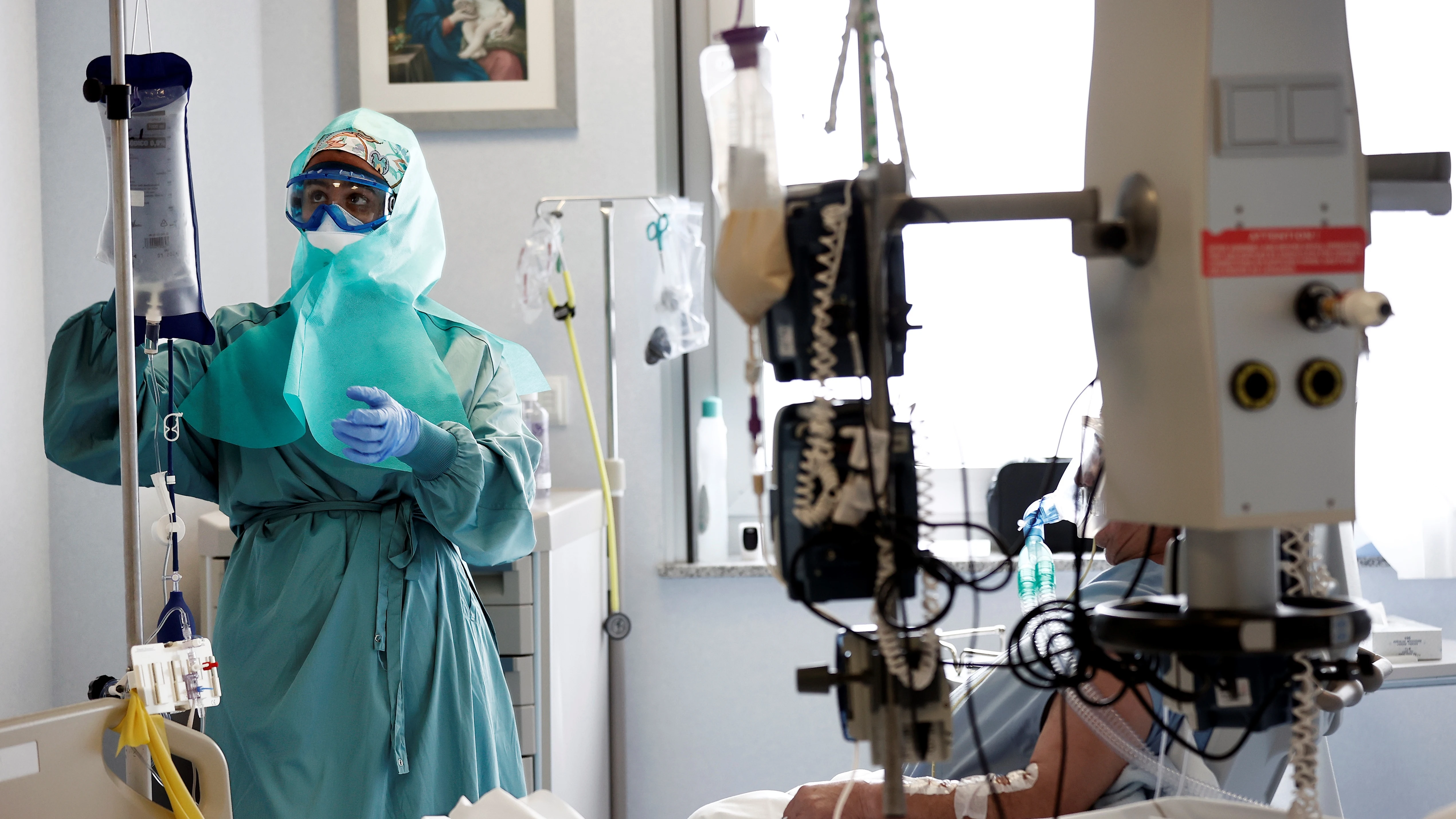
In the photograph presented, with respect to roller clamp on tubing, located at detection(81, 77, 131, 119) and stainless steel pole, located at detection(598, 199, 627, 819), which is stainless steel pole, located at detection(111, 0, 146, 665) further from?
stainless steel pole, located at detection(598, 199, 627, 819)

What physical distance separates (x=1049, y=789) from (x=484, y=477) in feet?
2.83

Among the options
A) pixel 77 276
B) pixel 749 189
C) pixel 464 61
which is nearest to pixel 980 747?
pixel 749 189

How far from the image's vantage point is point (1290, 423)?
633 mm

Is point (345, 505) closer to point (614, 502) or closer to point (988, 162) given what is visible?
point (614, 502)

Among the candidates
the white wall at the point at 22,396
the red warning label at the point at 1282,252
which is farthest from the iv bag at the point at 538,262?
the red warning label at the point at 1282,252

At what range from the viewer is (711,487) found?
2566mm

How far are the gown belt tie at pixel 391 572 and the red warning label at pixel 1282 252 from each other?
4.10 ft

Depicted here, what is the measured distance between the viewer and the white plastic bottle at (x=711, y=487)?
8.32ft

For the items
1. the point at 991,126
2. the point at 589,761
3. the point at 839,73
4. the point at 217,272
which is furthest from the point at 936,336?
the point at 839,73

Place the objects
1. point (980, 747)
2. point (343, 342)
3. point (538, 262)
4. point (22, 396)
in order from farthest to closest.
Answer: point (538, 262), point (22, 396), point (343, 342), point (980, 747)

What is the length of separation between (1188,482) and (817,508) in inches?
8.9

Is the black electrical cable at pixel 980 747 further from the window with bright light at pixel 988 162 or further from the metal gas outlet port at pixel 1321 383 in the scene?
the window with bright light at pixel 988 162

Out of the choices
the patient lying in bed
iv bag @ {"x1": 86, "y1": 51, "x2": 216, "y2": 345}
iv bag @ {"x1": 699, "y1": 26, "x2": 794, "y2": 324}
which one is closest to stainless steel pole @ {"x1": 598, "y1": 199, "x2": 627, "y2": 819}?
the patient lying in bed

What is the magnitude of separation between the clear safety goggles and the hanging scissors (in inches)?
34.2
